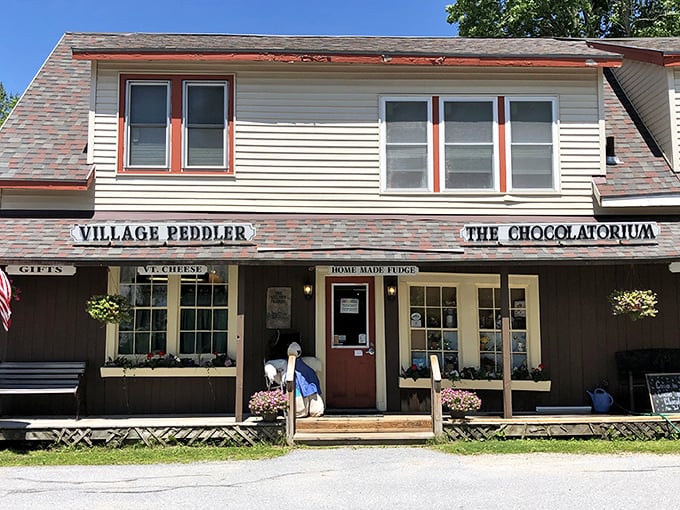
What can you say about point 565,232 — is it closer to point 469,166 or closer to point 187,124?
point 469,166

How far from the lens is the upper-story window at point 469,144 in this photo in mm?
10562

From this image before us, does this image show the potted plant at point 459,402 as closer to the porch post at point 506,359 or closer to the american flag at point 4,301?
the porch post at point 506,359

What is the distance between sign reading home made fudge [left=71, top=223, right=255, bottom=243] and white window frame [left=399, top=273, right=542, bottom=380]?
2.90 meters

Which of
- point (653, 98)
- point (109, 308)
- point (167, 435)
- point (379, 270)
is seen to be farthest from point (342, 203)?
point (653, 98)

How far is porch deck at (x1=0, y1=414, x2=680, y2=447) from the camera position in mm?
8773

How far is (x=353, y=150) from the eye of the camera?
34.7ft

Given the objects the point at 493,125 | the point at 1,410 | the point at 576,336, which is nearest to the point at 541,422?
the point at 576,336

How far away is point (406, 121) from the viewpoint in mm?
10672

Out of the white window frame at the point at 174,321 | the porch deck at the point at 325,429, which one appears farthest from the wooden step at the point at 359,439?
the white window frame at the point at 174,321

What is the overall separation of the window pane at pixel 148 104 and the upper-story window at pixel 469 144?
3758mm

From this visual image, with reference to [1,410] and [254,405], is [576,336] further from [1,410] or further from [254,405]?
[1,410]

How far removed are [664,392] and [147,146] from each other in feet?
30.4

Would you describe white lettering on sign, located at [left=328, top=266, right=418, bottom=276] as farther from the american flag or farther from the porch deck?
the american flag

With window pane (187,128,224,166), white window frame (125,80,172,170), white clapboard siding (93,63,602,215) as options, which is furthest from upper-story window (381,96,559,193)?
white window frame (125,80,172,170)
